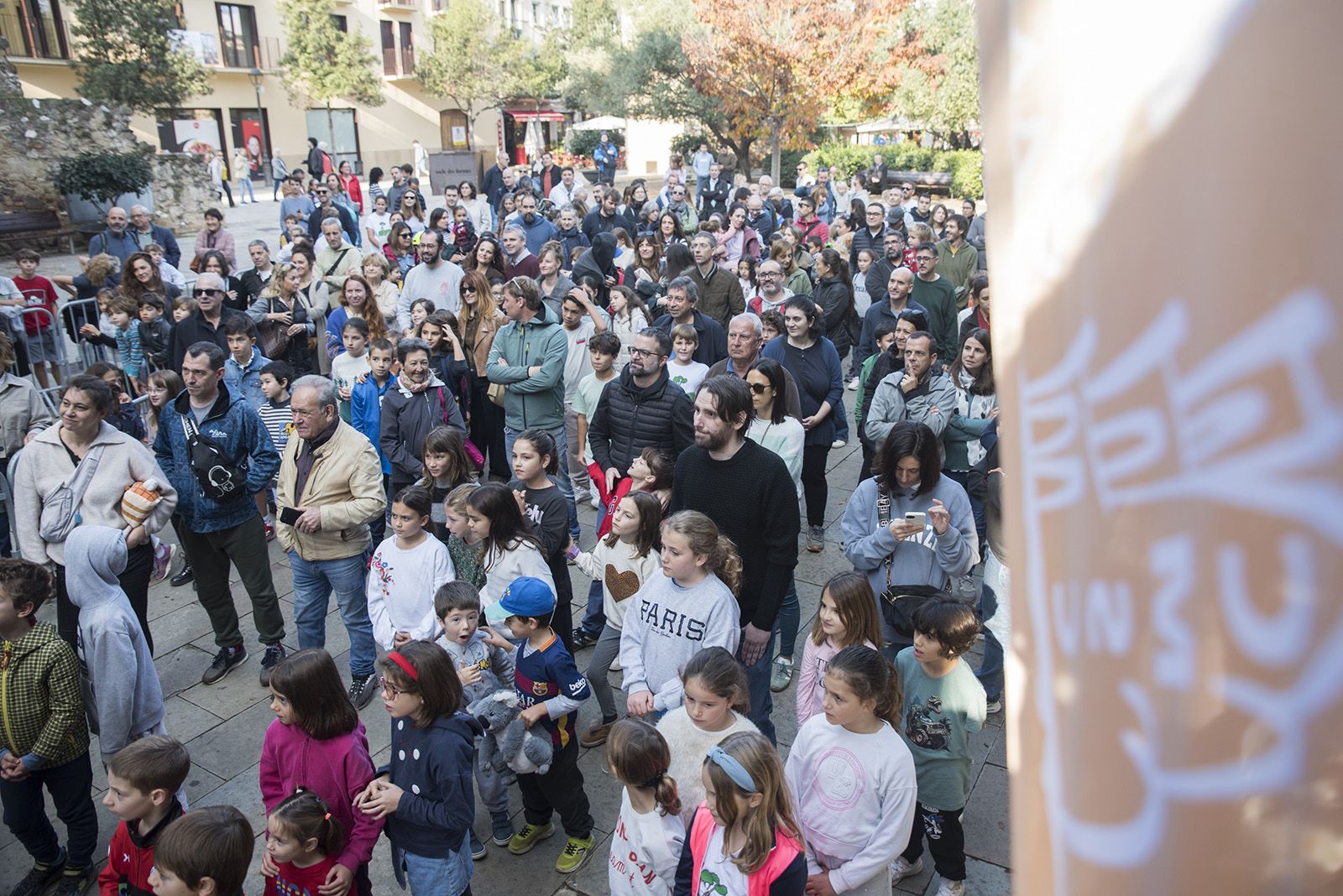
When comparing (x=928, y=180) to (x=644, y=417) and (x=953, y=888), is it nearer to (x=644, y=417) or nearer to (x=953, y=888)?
(x=644, y=417)

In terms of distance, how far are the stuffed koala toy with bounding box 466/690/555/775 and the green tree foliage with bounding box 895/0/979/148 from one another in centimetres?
2973

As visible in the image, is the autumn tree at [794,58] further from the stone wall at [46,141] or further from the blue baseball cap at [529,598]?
the blue baseball cap at [529,598]

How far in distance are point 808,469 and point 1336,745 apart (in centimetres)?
658

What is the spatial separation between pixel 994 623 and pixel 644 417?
224 centimetres

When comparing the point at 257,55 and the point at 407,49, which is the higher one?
the point at 407,49

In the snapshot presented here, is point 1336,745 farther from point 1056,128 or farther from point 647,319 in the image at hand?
point 647,319

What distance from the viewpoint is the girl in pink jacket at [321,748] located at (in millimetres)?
3568

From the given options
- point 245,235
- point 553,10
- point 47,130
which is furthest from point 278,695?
point 553,10

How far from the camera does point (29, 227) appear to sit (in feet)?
62.4

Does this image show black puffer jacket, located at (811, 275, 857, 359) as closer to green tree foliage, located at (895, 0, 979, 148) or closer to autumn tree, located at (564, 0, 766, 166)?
green tree foliage, located at (895, 0, 979, 148)

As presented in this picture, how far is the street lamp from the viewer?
132ft

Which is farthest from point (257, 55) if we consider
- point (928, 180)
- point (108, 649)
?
point (108, 649)

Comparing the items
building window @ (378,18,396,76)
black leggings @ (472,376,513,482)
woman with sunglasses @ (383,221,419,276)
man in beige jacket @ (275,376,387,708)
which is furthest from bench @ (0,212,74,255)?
building window @ (378,18,396,76)

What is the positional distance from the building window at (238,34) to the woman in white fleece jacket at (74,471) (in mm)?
41919
